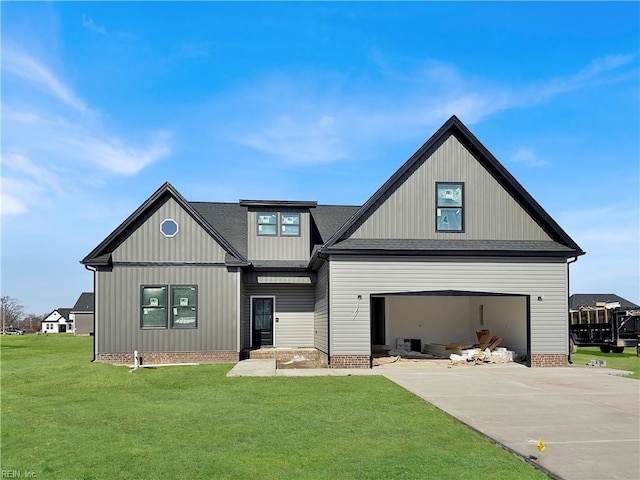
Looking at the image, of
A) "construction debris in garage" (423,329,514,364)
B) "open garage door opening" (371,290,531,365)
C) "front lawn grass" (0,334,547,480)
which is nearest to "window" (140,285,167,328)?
"front lawn grass" (0,334,547,480)

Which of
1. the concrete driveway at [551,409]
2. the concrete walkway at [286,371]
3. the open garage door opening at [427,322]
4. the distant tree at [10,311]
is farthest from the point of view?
the distant tree at [10,311]

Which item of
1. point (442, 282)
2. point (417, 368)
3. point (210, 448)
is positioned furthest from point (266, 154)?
point (210, 448)

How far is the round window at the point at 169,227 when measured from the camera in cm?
1902

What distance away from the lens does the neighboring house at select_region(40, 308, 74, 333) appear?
9600 cm

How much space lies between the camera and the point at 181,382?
45.4ft

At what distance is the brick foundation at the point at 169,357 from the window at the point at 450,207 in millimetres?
8281

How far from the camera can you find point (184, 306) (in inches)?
743

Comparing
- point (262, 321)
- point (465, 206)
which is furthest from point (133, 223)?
point (465, 206)

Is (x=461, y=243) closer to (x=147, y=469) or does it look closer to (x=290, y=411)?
(x=290, y=411)

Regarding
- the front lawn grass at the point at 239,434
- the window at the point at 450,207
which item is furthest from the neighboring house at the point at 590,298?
the front lawn grass at the point at 239,434

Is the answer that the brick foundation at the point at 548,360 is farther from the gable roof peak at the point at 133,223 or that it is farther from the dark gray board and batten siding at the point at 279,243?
the gable roof peak at the point at 133,223

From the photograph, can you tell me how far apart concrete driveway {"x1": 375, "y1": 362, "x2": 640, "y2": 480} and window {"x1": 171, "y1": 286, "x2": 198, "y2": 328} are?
672cm

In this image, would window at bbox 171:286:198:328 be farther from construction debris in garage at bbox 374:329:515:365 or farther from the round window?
construction debris in garage at bbox 374:329:515:365

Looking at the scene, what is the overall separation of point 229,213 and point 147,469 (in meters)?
19.2
